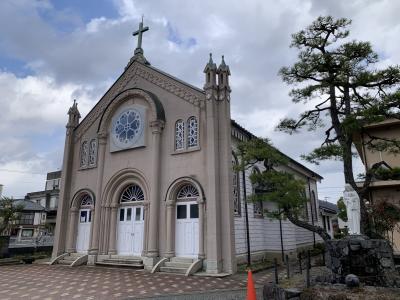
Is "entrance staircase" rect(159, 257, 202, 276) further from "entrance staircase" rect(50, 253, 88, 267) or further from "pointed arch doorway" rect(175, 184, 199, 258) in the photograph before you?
"entrance staircase" rect(50, 253, 88, 267)

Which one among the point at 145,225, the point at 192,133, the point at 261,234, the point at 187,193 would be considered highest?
the point at 192,133

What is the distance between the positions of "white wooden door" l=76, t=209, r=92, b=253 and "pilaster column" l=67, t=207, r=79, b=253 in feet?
0.72

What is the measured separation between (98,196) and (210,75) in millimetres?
9132

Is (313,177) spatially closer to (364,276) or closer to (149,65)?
(149,65)

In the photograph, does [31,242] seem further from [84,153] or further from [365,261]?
[365,261]

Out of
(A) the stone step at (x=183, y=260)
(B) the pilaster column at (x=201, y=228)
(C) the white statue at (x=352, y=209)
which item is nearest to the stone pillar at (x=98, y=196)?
(A) the stone step at (x=183, y=260)

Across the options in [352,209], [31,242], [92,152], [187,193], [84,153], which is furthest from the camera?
[31,242]

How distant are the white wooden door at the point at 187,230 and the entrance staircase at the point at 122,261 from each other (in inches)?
75.2

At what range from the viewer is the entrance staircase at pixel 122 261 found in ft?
47.8

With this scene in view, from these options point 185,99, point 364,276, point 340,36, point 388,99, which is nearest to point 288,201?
point 364,276

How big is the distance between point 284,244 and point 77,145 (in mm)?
14535

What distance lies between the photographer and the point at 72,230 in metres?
18.2

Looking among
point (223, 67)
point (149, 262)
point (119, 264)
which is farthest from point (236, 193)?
point (119, 264)

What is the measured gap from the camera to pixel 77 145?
20.0 metres
